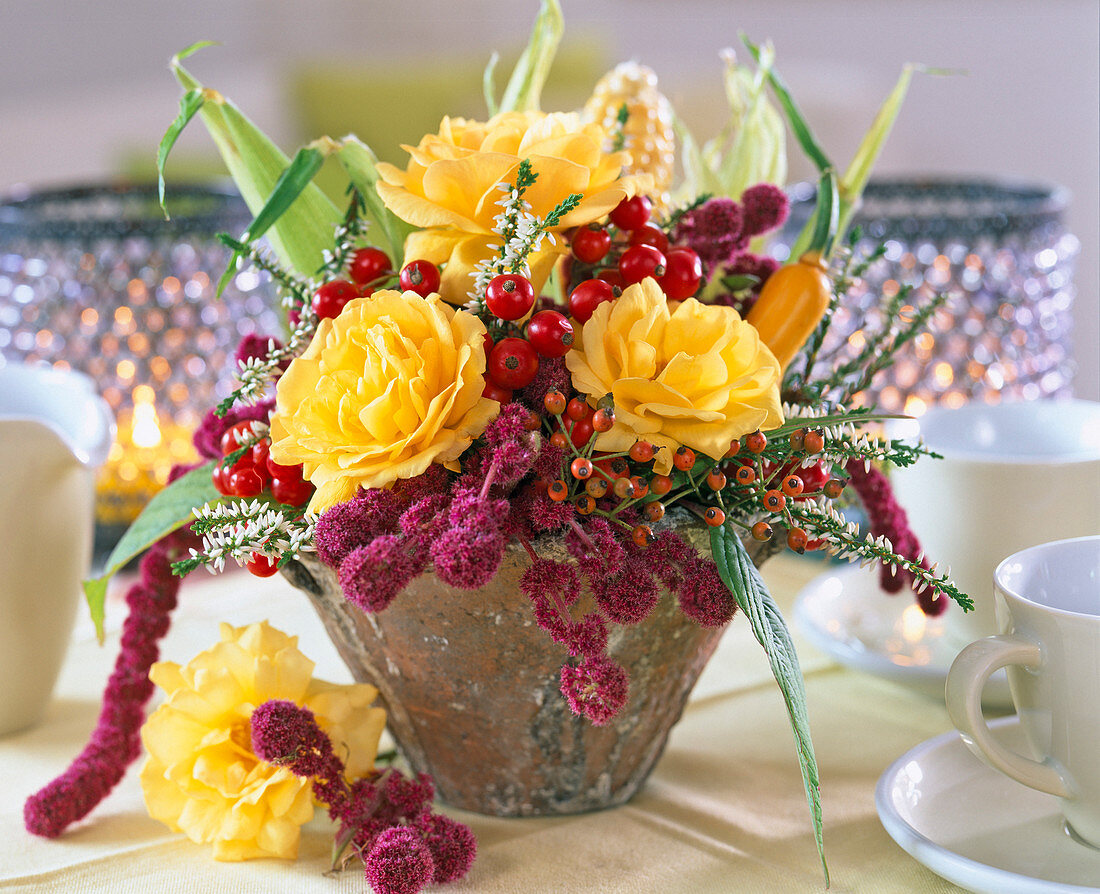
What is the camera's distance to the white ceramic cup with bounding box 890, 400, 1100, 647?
602 millimetres

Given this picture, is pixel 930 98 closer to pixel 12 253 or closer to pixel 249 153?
pixel 12 253

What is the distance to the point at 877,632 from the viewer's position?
0.69 meters

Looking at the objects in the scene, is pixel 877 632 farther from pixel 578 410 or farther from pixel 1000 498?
pixel 578 410

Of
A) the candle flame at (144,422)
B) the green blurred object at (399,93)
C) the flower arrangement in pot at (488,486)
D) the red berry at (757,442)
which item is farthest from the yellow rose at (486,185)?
the green blurred object at (399,93)

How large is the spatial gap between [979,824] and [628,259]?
276mm

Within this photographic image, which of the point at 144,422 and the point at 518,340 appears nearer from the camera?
the point at 518,340

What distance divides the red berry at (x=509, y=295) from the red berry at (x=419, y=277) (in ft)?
0.14

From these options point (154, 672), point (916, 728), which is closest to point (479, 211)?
point (154, 672)

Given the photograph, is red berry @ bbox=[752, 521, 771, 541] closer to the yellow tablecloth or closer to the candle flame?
the yellow tablecloth

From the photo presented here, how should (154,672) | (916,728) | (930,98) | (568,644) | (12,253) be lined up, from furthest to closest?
(930,98) → (12,253) → (916,728) → (154,672) → (568,644)

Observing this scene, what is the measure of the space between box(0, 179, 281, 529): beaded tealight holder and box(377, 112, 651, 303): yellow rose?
1.53 ft

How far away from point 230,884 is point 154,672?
99 millimetres

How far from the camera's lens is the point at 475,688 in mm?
482

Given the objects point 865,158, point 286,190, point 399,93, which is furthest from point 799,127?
point 399,93
